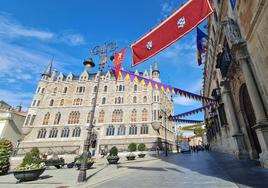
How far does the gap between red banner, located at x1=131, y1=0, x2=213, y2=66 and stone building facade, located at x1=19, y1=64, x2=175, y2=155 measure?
2872cm

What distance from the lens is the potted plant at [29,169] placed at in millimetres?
7852

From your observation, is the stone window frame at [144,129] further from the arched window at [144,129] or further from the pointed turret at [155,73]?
the pointed turret at [155,73]

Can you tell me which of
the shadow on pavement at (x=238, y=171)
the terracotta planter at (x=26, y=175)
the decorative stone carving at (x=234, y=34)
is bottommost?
the terracotta planter at (x=26, y=175)

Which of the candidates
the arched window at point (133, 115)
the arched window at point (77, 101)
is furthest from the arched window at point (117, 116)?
the arched window at point (77, 101)

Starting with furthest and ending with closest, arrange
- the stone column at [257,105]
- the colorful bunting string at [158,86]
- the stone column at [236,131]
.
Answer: the colorful bunting string at [158,86] < the stone column at [236,131] < the stone column at [257,105]

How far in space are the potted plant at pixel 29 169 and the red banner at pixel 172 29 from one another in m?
7.86

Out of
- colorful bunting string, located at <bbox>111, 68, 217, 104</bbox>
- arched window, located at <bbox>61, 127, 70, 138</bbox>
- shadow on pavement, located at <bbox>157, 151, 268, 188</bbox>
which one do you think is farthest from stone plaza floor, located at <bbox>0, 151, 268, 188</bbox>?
arched window, located at <bbox>61, 127, 70, 138</bbox>

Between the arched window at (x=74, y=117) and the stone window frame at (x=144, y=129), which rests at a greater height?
the arched window at (x=74, y=117)

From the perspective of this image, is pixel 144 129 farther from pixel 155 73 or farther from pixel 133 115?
pixel 155 73

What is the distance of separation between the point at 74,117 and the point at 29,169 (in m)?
32.9

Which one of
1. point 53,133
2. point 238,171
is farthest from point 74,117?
point 238,171

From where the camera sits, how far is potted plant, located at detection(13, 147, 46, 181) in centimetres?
785

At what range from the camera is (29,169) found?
8.06m

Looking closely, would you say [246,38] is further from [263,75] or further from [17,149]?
[17,149]
